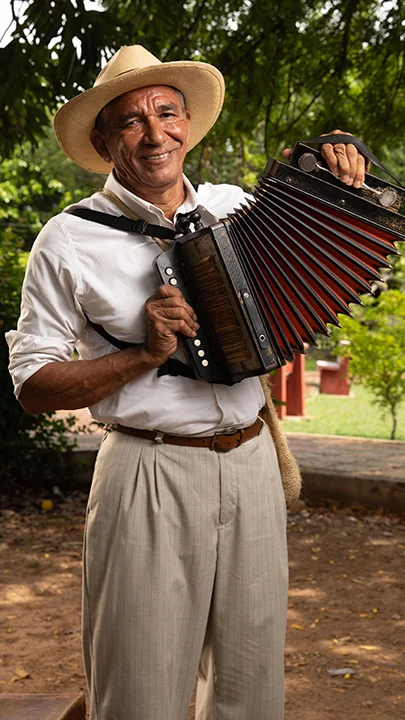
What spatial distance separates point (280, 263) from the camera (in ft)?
7.97

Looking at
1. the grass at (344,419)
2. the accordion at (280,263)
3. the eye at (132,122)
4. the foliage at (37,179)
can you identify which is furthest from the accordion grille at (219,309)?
the foliage at (37,179)

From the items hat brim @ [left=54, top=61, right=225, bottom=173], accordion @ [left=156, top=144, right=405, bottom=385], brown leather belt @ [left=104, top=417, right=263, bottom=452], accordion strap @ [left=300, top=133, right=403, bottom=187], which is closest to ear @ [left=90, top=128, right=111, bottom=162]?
hat brim @ [left=54, top=61, right=225, bottom=173]

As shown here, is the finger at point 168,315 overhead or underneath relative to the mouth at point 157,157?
underneath

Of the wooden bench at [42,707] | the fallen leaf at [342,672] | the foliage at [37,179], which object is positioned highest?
the foliage at [37,179]

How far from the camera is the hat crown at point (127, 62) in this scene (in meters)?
2.47

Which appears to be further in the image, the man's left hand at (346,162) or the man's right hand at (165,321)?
the man's left hand at (346,162)

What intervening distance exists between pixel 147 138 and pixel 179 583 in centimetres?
120

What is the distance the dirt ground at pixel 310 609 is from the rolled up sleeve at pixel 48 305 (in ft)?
6.99

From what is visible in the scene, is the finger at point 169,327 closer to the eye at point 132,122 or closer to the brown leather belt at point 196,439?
the brown leather belt at point 196,439

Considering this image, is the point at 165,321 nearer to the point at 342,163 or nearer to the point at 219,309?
the point at 219,309

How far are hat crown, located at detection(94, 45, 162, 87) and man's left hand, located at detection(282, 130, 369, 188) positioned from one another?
0.53m

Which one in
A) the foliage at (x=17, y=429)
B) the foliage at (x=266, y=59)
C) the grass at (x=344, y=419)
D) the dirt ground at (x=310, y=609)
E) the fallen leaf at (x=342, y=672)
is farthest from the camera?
the grass at (x=344, y=419)

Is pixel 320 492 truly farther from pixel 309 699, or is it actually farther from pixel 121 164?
pixel 121 164

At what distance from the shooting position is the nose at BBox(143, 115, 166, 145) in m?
2.38
